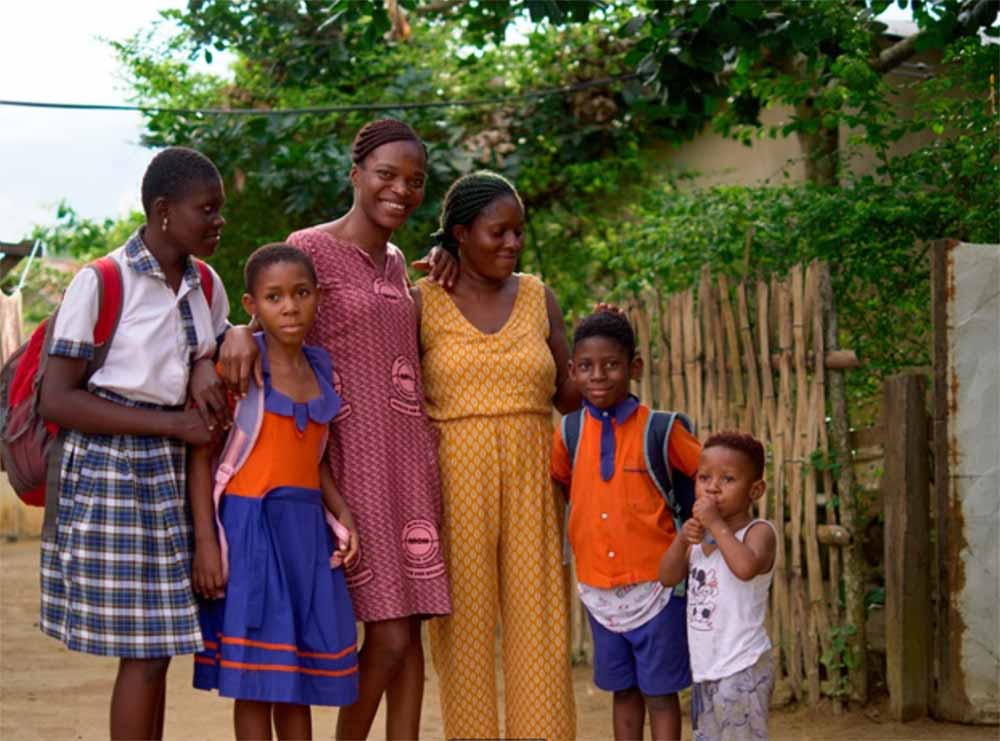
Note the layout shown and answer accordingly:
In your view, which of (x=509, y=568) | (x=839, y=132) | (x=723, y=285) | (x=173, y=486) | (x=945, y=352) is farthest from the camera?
(x=839, y=132)

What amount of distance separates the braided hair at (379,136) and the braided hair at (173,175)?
1.73 ft

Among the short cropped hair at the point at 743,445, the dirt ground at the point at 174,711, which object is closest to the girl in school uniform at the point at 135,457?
the short cropped hair at the point at 743,445

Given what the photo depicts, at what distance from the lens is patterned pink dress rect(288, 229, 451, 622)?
376 cm

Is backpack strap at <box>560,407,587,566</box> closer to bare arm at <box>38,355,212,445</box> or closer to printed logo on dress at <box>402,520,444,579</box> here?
printed logo on dress at <box>402,520,444,579</box>

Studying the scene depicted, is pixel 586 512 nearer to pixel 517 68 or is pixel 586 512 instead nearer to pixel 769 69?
pixel 769 69

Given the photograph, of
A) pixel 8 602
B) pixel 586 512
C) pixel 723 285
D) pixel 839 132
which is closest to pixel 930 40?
pixel 723 285

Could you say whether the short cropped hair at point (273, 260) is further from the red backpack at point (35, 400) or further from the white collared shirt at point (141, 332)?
the red backpack at point (35, 400)

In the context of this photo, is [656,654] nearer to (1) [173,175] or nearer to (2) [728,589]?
(2) [728,589]

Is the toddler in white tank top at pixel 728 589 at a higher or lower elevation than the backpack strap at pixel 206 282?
lower

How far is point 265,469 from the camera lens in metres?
3.58

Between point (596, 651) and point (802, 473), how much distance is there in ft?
6.12

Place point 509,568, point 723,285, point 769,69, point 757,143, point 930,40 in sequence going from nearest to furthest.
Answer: point 509,568, point 723,285, point 930,40, point 769,69, point 757,143

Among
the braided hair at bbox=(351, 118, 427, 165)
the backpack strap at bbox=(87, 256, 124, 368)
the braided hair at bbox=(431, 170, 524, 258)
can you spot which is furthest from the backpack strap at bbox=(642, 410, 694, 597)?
the backpack strap at bbox=(87, 256, 124, 368)

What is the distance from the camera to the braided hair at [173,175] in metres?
3.51
